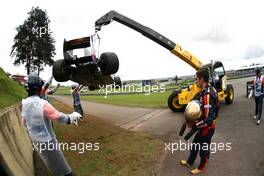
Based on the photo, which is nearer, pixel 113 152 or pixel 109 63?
pixel 113 152

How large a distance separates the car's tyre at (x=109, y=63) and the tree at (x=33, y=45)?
26.9 meters

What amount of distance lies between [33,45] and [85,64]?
91.7 ft

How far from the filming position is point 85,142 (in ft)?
31.9

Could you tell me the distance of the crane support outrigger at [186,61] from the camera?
1417 centimetres

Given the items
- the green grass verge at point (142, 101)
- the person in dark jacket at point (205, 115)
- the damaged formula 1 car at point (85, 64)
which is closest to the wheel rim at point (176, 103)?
the green grass verge at point (142, 101)

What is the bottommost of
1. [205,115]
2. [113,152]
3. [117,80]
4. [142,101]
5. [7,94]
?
[113,152]

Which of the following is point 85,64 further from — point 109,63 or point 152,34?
point 152,34

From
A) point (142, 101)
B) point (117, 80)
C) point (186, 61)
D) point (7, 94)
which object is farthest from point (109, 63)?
point (142, 101)

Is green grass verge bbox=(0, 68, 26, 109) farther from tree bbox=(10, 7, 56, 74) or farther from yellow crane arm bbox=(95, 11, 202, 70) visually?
tree bbox=(10, 7, 56, 74)

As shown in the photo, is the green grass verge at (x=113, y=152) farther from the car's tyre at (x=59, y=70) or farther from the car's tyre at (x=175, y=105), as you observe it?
the car's tyre at (x=175, y=105)

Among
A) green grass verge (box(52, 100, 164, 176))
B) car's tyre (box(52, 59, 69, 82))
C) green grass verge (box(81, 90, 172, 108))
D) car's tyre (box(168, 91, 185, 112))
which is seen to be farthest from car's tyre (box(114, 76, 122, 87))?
green grass verge (box(81, 90, 172, 108))

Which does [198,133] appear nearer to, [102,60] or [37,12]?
[102,60]

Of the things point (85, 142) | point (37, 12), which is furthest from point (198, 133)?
point (37, 12)

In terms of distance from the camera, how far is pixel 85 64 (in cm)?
982
